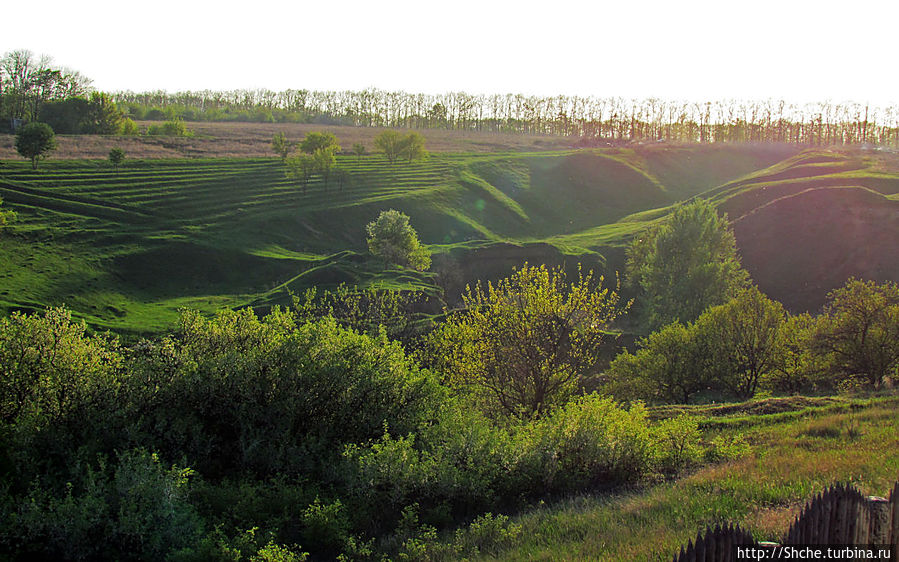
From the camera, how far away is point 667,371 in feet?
115

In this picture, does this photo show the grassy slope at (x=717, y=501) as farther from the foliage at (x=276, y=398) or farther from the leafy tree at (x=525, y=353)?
the leafy tree at (x=525, y=353)

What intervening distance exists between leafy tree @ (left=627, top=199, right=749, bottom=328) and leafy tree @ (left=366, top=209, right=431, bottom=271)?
27.0m

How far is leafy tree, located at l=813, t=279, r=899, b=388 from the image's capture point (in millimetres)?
32094

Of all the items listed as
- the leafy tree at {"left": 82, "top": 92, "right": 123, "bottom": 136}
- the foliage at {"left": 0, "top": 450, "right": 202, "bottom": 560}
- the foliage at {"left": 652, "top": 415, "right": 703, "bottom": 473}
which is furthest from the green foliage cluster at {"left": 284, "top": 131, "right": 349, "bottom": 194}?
the foliage at {"left": 652, "top": 415, "right": 703, "bottom": 473}

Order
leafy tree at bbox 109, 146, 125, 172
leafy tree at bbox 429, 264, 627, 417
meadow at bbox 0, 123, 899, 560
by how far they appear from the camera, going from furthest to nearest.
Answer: leafy tree at bbox 109, 146, 125, 172 < leafy tree at bbox 429, 264, 627, 417 < meadow at bbox 0, 123, 899, 560

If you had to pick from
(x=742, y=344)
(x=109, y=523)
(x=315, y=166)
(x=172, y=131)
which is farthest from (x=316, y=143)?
(x=109, y=523)

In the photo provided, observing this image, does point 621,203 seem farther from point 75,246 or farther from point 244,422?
point 244,422

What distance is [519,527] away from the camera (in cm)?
A: 1398

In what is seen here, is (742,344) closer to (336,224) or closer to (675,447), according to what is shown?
(675,447)

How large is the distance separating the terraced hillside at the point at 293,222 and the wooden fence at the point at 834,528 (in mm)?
59497

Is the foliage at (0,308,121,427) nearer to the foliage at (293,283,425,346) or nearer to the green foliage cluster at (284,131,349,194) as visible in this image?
the foliage at (293,283,425,346)

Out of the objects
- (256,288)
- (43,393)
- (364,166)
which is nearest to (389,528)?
(43,393)

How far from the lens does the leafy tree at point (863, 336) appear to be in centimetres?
3209

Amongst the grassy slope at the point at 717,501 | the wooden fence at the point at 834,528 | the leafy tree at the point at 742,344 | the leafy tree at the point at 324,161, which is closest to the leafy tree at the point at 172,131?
the leafy tree at the point at 324,161
